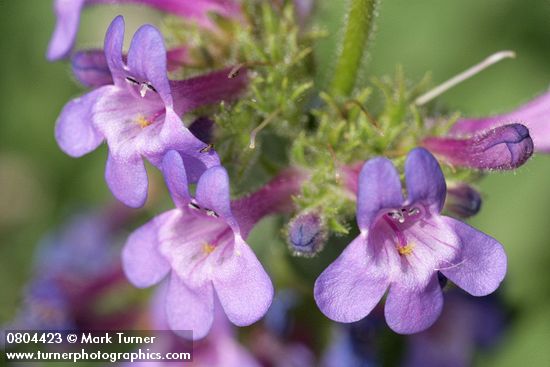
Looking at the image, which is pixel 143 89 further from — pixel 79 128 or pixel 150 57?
pixel 79 128

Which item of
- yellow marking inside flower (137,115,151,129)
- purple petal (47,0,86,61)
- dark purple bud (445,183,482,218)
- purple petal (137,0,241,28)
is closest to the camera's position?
yellow marking inside flower (137,115,151,129)

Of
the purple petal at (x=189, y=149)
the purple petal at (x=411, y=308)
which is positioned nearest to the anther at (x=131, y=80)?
the purple petal at (x=189, y=149)

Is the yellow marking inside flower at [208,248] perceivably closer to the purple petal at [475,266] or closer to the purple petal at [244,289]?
the purple petal at [244,289]

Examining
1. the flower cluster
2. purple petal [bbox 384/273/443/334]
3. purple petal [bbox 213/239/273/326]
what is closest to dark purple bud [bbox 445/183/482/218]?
the flower cluster

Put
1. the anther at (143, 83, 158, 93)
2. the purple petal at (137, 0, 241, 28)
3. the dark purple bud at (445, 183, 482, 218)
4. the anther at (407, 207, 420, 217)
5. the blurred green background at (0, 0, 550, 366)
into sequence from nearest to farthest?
the anther at (407, 207, 420, 217) → the anther at (143, 83, 158, 93) → the dark purple bud at (445, 183, 482, 218) → the purple petal at (137, 0, 241, 28) → the blurred green background at (0, 0, 550, 366)

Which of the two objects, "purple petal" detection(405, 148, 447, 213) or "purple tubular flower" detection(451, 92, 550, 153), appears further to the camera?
"purple tubular flower" detection(451, 92, 550, 153)

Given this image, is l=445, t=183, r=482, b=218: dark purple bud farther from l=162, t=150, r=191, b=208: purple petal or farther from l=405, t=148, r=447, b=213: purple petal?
l=162, t=150, r=191, b=208: purple petal

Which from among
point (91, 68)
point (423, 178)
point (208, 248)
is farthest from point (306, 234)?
point (91, 68)
